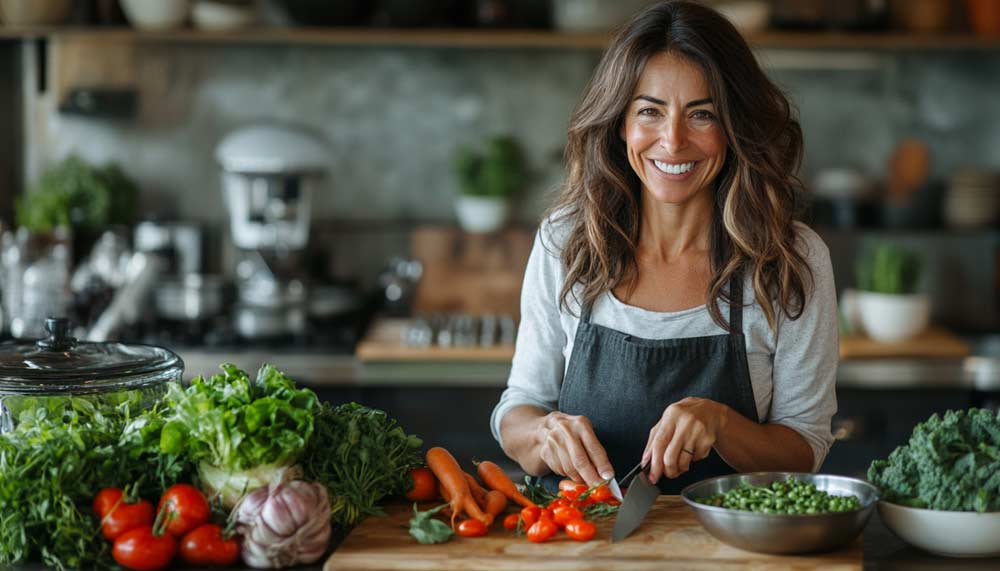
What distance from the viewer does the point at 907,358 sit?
4414 mm

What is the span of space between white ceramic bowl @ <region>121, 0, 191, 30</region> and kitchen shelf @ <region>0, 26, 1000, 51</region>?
0.03m

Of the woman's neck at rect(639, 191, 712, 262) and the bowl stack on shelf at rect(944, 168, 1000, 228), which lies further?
the bowl stack on shelf at rect(944, 168, 1000, 228)

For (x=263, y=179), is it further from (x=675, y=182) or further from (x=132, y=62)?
(x=675, y=182)

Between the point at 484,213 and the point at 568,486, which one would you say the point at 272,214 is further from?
the point at 568,486

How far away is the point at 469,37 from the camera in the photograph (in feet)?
15.8

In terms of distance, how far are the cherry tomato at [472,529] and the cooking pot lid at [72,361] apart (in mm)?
608

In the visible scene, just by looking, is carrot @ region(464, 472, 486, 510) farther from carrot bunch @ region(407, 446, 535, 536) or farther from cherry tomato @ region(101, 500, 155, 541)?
cherry tomato @ region(101, 500, 155, 541)

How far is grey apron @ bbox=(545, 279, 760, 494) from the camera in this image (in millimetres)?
2500

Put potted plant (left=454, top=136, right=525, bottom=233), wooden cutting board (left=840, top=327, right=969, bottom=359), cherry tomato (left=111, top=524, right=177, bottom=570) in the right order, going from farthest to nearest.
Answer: potted plant (left=454, top=136, right=525, bottom=233) < wooden cutting board (left=840, top=327, right=969, bottom=359) < cherry tomato (left=111, top=524, right=177, bottom=570)

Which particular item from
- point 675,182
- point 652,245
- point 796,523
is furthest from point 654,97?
point 796,523

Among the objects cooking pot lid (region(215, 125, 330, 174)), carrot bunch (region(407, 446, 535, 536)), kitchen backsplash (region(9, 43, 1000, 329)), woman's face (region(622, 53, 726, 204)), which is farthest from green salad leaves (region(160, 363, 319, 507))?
kitchen backsplash (region(9, 43, 1000, 329))

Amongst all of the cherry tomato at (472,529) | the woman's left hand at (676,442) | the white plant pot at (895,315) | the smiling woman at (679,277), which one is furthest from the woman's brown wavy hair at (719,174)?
the white plant pot at (895,315)

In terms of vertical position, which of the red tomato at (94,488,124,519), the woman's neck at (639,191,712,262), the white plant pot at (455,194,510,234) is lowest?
the red tomato at (94,488,124,519)

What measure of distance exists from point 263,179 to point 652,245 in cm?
237
